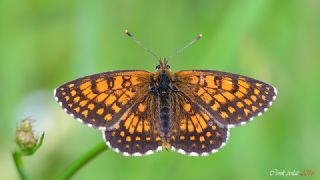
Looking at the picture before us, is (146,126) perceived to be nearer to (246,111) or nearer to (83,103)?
(83,103)

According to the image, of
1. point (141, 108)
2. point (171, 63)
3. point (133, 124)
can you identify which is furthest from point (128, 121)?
point (171, 63)

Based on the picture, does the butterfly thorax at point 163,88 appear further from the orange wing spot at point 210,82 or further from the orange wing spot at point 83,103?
the orange wing spot at point 83,103

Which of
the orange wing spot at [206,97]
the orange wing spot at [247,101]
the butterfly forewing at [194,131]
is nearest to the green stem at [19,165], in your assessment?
the butterfly forewing at [194,131]

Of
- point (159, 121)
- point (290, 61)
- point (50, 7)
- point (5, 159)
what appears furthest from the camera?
point (50, 7)

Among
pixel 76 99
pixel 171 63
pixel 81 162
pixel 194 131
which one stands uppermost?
pixel 171 63

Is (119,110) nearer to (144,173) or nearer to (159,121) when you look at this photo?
(159,121)

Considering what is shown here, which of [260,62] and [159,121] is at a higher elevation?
[260,62]

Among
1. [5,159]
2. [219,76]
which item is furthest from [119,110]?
[5,159]

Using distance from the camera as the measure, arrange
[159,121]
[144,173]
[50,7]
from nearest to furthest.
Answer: [159,121]
[144,173]
[50,7]
